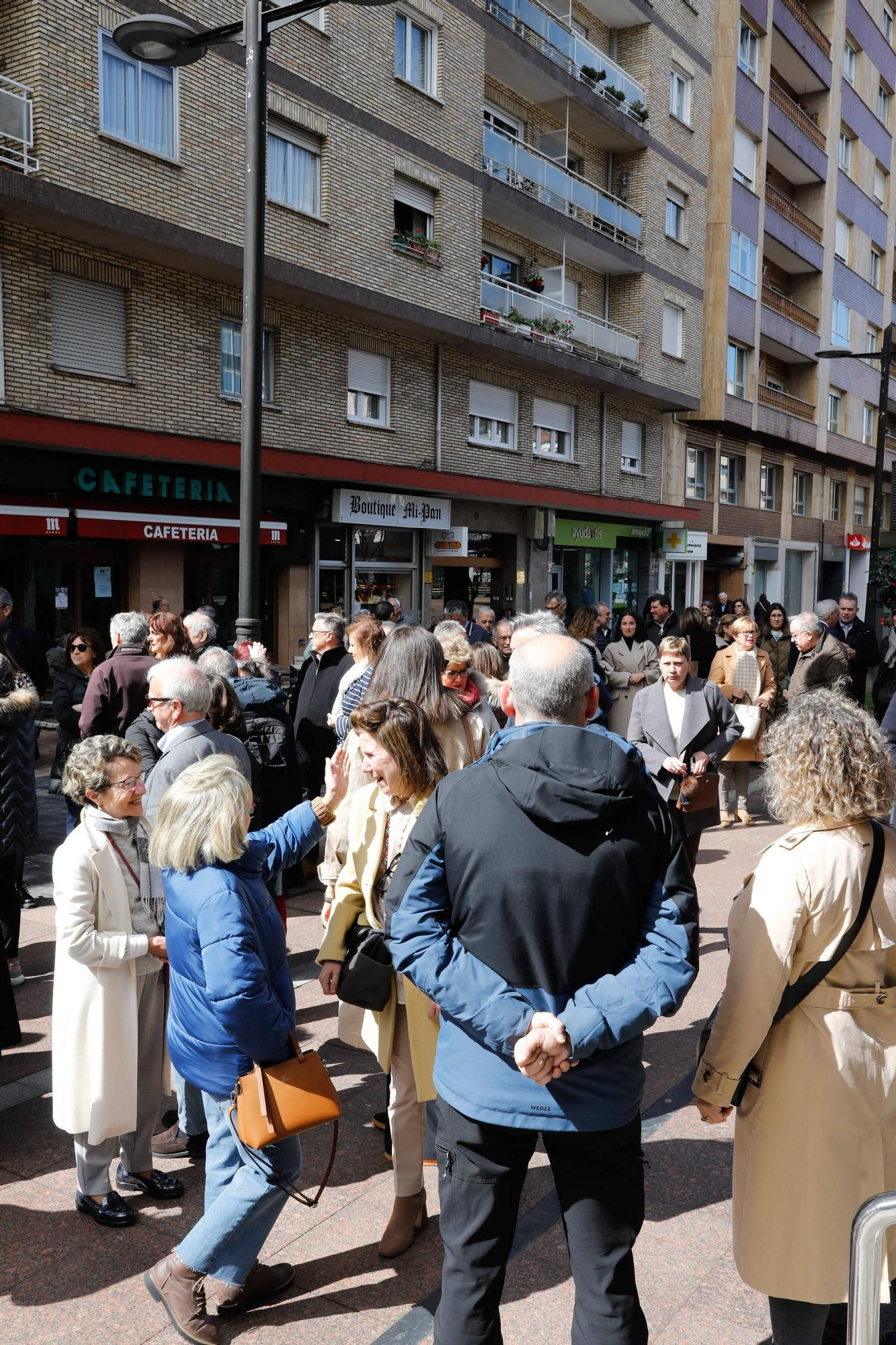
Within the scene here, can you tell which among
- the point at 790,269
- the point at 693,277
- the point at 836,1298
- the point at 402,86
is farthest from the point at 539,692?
the point at 790,269

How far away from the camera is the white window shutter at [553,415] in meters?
22.7

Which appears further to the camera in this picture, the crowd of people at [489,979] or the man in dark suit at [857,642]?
the man in dark suit at [857,642]

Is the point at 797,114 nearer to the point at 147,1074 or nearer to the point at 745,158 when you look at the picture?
the point at 745,158

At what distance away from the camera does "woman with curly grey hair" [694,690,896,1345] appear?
2.53m

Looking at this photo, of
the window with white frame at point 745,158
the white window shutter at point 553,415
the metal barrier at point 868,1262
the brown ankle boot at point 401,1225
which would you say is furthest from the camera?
the window with white frame at point 745,158

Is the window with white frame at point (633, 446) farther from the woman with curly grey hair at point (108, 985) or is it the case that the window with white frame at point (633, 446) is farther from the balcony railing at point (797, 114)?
the woman with curly grey hair at point (108, 985)

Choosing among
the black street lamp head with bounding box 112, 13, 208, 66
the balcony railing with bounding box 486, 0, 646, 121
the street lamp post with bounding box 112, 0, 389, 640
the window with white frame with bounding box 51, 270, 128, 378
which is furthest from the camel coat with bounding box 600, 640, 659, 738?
the balcony railing with bounding box 486, 0, 646, 121

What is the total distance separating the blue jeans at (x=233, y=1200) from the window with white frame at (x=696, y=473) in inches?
1071

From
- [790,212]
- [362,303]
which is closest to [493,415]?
[362,303]

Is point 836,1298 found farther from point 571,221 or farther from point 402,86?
point 571,221

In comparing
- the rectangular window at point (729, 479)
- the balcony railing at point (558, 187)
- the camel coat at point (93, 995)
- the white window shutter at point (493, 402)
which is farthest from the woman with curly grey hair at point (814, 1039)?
the rectangular window at point (729, 479)

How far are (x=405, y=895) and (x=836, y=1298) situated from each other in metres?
1.42

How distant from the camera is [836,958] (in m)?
2.54

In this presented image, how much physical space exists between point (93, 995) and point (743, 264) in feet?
98.7
